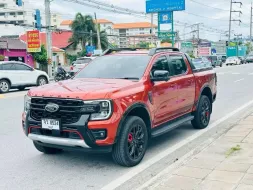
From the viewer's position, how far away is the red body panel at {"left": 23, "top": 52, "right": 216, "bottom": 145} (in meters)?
4.71

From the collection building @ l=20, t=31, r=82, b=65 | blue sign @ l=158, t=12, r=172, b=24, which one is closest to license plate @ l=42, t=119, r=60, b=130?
blue sign @ l=158, t=12, r=172, b=24

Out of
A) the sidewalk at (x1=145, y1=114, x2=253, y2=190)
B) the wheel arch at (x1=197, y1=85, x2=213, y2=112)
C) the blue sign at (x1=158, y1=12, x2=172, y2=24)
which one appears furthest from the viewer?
the blue sign at (x1=158, y1=12, x2=172, y2=24)

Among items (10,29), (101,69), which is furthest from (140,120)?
(10,29)

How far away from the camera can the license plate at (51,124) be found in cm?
479

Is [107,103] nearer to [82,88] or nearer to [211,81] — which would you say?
[82,88]

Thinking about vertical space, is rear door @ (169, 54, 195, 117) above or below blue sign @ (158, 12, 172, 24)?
below

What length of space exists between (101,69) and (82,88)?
4.30ft

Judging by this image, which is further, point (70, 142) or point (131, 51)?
point (131, 51)

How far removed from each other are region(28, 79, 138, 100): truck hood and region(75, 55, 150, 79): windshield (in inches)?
13.5

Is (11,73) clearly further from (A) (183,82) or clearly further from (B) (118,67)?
(A) (183,82)

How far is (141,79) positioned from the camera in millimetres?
5566

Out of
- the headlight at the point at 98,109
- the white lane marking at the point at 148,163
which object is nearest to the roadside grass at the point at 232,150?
the white lane marking at the point at 148,163

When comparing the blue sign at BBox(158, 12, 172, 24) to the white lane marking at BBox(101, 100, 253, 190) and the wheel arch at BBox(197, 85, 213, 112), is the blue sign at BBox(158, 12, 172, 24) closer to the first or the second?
the wheel arch at BBox(197, 85, 213, 112)

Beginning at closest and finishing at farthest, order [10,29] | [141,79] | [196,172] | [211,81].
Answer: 1. [196,172]
2. [141,79]
3. [211,81]
4. [10,29]
